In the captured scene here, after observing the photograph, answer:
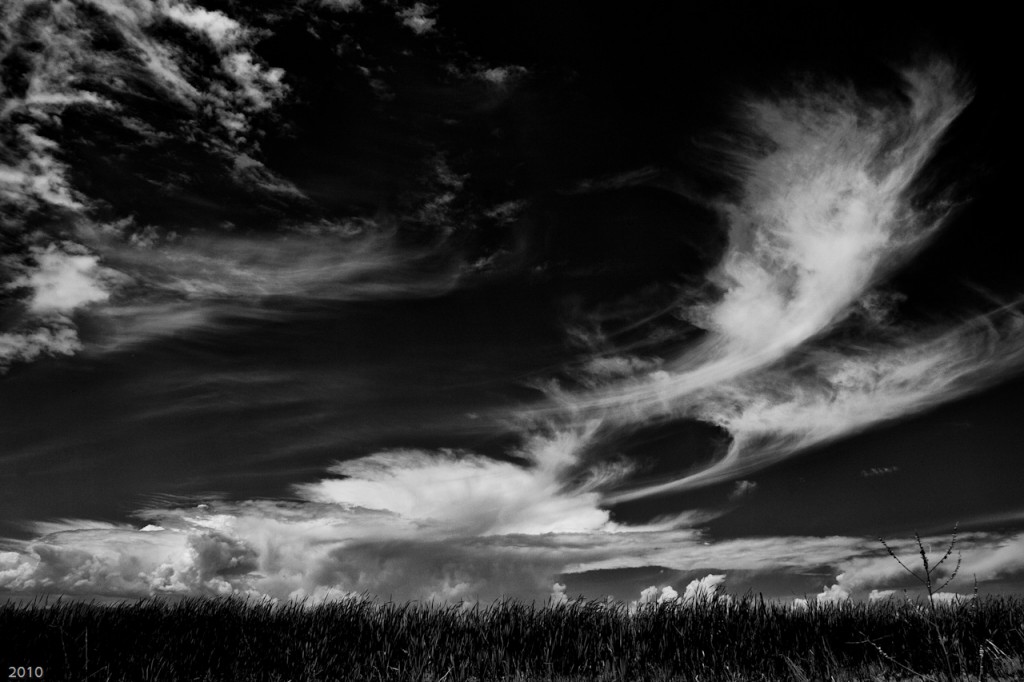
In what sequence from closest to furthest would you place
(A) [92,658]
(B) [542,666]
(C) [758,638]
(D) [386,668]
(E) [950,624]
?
(A) [92,658], (D) [386,668], (B) [542,666], (C) [758,638], (E) [950,624]

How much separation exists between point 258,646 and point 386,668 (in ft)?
9.18

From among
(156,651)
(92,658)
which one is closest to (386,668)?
(156,651)

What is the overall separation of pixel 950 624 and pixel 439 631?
13.3 meters

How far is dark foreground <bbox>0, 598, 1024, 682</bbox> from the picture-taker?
13.3 m

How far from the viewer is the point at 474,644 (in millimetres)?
15508

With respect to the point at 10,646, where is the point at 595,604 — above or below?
above

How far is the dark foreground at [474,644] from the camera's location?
1327 centimetres

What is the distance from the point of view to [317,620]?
622 inches

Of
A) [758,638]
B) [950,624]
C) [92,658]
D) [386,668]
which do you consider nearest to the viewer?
[92,658]

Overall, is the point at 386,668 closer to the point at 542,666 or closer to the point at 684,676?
the point at 542,666

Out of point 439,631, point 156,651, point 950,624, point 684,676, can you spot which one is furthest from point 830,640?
point 156,651

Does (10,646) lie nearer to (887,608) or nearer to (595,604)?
(595,604)

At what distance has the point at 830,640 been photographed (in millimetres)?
17438

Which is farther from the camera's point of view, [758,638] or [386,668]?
[758,638]
